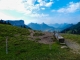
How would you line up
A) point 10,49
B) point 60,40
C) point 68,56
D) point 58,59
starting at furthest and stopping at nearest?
point 60,40 → point 10,49 → point 68,56 → point 58,59

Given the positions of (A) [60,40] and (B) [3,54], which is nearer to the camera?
(B) [3,54]

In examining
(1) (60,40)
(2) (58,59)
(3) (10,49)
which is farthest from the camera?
(1) (60,40)

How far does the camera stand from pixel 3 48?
112ft

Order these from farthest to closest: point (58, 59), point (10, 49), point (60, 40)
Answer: point (60, 40) → point (10, 49) → point (58, 59)

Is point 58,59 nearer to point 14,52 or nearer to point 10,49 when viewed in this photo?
point 14,52

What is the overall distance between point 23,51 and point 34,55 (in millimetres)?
4259

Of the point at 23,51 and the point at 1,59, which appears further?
the point at 23,51

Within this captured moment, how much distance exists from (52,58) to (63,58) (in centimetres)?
182

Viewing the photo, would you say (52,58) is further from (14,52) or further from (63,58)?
(14,52)

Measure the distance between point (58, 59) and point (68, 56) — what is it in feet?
8.67

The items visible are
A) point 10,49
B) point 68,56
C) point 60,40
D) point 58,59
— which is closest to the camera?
point 58,59

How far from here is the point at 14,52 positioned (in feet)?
104

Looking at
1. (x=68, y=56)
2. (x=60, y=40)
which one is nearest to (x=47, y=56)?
(x=68, y=56)

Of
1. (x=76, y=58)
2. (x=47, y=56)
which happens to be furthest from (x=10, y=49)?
(x=76, y=58)
